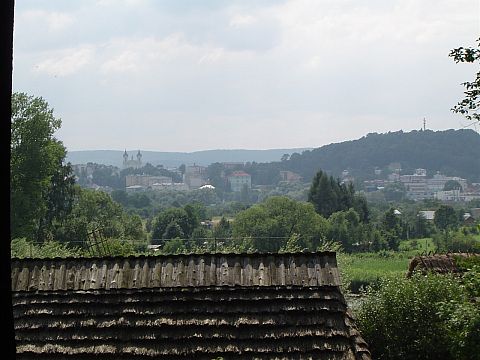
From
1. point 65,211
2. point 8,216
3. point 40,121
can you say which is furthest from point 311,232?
point 8,216

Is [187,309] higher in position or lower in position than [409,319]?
higher

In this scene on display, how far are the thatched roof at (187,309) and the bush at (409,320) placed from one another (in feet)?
17.7

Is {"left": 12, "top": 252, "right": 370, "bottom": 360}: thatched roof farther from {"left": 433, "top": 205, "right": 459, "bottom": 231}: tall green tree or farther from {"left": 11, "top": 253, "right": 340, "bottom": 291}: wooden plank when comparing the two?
{"left": 433, "top": 205, "right": 459, "bottom": 231}: tall green tree

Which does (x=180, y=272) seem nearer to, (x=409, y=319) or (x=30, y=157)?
(x=409, y=319)

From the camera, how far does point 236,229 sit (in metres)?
75.4

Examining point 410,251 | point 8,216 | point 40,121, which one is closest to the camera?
point 8,216

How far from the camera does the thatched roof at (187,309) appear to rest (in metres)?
9.82

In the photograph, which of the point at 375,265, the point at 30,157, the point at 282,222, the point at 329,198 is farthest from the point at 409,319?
the point at 329,198

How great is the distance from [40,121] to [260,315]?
115 feet

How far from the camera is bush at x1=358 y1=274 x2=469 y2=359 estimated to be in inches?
584

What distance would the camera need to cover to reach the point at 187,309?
1036cm

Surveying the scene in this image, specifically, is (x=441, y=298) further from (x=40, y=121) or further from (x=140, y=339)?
(x=40, y=121)

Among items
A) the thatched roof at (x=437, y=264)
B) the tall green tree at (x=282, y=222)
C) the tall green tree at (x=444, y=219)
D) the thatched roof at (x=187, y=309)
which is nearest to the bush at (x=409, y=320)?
the thatched roof at (x=437, y=264)

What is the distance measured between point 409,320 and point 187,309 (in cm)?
738
